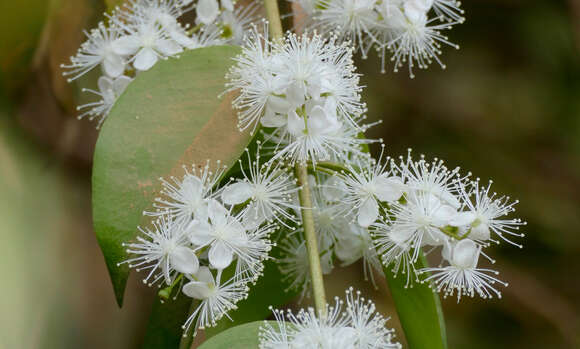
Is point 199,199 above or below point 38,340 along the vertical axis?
above

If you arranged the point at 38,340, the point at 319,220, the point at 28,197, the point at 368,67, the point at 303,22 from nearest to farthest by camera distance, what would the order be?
the point at 319,220 < the point at 303,22 < the point at 38,340 < the point at 28,197 < the point at 368,67

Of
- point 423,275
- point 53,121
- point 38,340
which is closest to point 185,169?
point 423,275

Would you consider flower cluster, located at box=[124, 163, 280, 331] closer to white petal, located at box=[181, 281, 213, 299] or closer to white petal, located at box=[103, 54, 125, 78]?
white petal, located at box=[181, 281, 213, 299]

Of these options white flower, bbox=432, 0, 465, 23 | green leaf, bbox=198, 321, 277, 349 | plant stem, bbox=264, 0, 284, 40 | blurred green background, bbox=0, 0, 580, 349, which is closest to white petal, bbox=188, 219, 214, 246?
green leaf, bbox=198, 321, 277, 349

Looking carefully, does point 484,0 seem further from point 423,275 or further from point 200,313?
point 200,313

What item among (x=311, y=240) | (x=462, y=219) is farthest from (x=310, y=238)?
(x=462, y=219)

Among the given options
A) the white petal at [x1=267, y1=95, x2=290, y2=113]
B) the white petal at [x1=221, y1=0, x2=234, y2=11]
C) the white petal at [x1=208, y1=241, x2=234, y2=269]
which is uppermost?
the white petal at [x1=221, y1=0, x2=234, y2=11]

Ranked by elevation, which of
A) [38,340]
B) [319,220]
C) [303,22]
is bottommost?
[38,340]

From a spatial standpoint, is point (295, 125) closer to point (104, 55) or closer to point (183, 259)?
point (183, 259)
